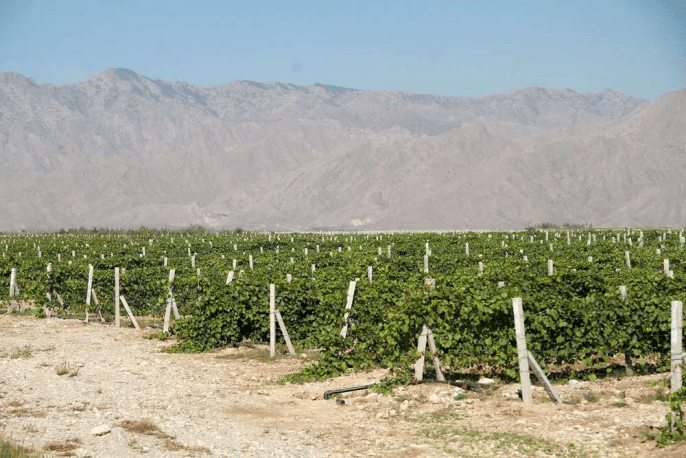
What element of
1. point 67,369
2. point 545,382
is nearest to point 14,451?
point 67,369

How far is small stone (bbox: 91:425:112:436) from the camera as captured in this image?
374 inches

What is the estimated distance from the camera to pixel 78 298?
2197 cm

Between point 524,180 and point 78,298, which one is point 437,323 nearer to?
point 78,298

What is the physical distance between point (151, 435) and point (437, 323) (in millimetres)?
4347

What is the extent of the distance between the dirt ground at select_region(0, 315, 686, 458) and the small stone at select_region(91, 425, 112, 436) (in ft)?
0.04

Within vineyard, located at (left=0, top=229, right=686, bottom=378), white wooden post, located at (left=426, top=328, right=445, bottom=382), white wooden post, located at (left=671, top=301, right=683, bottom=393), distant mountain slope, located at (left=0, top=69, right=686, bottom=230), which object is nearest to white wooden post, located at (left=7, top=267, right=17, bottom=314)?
vineyard, located at (left=0, top=229, right=686, bottom=378)

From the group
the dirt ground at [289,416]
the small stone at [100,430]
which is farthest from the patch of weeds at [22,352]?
the small stone at [100,430]

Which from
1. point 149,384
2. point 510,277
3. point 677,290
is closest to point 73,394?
point 149,384

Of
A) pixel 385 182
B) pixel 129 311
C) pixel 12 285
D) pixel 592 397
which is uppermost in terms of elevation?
pixel 385 182

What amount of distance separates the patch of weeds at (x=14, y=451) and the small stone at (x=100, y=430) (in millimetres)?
1002

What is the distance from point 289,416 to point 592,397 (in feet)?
13.0

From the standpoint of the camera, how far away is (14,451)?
323 inches

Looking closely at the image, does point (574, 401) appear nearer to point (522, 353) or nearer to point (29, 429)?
point (522, 353)

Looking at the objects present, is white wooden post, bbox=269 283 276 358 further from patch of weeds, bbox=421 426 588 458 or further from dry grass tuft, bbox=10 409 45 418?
patch of weeds, bbox=421 426 588 458
